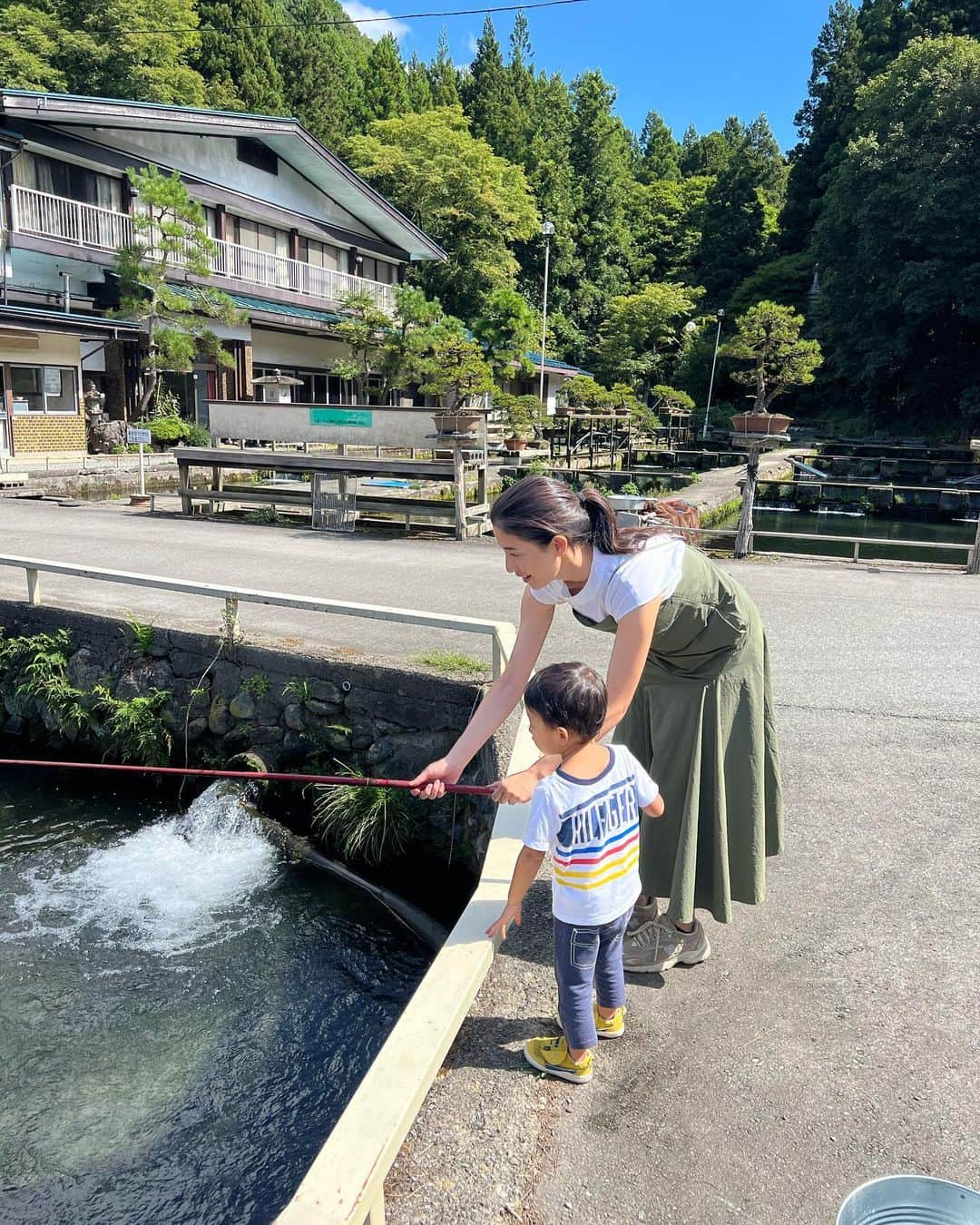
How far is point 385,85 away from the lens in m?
44.9

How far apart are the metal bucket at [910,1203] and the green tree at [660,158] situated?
208ft

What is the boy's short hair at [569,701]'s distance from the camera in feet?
6.42

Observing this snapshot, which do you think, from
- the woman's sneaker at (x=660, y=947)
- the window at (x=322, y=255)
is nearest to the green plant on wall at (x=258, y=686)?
the woman's sneaker at (x=660, y=947)

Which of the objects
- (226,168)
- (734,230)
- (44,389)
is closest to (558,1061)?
(44,389)

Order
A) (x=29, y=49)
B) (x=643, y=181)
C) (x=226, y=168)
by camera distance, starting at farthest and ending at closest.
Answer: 1. (x=643, y=181)
2. (x=29, y=49)
3. (x=226, y=168)

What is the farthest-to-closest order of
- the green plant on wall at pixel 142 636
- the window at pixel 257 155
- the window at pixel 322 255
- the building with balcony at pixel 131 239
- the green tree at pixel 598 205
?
the green tree at pixel 598 205, the window at pixel 322 255, the window at pixel 257 155, the building with balcony at pixel 131 239, the green plant on wall at pixel 142 636

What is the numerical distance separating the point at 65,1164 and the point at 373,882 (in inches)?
79.6

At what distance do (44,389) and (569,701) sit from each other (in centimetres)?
1840

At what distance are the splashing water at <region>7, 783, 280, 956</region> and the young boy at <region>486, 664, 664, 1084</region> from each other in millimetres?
2705

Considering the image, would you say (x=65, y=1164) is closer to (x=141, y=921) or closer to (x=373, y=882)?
(x=141, y=921)

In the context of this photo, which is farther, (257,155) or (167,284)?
(257,155)

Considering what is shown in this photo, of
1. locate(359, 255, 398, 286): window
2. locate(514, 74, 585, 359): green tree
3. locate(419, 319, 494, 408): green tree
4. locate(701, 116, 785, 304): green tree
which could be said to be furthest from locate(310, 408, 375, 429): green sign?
locate(701, 116, 785, 304): green tree

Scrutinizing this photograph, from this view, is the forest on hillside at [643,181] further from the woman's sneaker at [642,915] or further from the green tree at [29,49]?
the woman's sneaker at [642,915]

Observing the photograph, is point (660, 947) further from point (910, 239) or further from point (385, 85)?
point (385, 85)
